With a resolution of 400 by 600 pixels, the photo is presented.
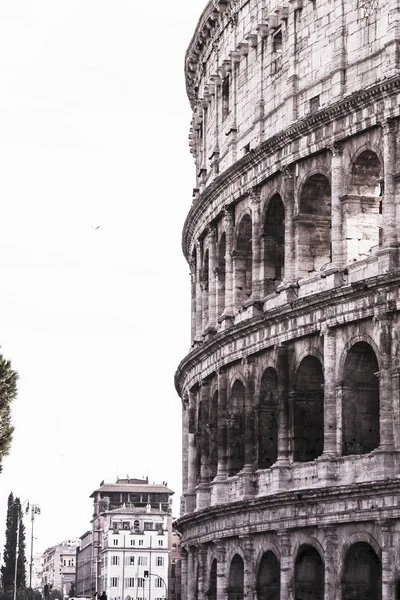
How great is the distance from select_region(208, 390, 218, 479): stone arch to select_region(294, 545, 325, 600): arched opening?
285 inches

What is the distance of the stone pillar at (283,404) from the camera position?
1473 inches

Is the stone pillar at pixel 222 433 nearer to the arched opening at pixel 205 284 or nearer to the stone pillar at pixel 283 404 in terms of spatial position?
the arched opening at pixel 205 284

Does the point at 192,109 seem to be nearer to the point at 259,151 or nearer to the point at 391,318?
the point at 259,151

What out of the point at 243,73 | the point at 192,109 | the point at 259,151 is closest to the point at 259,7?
the point at 243,73

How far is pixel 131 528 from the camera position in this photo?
149 meters

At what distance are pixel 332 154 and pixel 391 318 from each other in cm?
508

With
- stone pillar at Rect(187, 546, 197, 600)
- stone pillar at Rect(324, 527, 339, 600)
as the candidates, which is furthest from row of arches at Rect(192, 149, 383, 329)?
stone pillar at Rect(187, 546, 197, 600)

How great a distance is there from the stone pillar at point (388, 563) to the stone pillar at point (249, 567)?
22.7 ft

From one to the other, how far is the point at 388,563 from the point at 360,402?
14.0 ft

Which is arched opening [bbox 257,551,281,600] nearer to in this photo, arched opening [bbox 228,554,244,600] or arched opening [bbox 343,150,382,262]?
arched opening [bbox 228,554,244,600]

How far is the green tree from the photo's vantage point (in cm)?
2841

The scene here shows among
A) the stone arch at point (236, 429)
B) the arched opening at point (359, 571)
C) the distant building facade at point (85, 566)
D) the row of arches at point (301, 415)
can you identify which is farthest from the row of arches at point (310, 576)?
the distant building facade at point (85, 566)

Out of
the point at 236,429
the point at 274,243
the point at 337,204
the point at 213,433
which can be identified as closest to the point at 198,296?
the point at 213,433

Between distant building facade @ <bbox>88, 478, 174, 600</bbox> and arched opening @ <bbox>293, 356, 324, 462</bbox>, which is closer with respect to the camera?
arched opening @ <bbox>293, 356, 324, 462</bbox>
